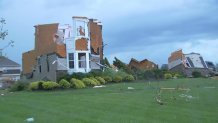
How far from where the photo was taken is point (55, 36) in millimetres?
50781

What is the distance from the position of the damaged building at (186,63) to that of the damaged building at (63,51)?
26.1 m

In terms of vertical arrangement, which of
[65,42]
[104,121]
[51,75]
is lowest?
[104,121]

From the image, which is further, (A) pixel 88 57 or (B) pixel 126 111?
(A) pixel 88 57

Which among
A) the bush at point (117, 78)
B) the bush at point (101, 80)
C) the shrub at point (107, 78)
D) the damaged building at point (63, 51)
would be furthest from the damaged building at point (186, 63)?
the bush at point (101, 80)

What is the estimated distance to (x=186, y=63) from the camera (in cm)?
7812

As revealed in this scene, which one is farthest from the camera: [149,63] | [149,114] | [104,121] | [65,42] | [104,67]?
[149,63]

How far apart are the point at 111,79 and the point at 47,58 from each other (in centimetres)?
791

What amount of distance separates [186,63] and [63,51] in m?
35.1

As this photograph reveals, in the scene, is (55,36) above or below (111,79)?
above

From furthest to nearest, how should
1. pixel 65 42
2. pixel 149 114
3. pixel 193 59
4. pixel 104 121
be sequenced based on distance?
pixel 193 59 → pixel 65 42 → pixel 149 114 → pixel 104 121

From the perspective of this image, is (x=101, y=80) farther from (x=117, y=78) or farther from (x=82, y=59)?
(x=82, y=59)

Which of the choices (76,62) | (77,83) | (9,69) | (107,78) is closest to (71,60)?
(76,62)

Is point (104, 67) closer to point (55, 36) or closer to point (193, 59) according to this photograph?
point (55, 36)

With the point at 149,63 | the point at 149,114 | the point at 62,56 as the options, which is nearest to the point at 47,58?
the point at 62,56
